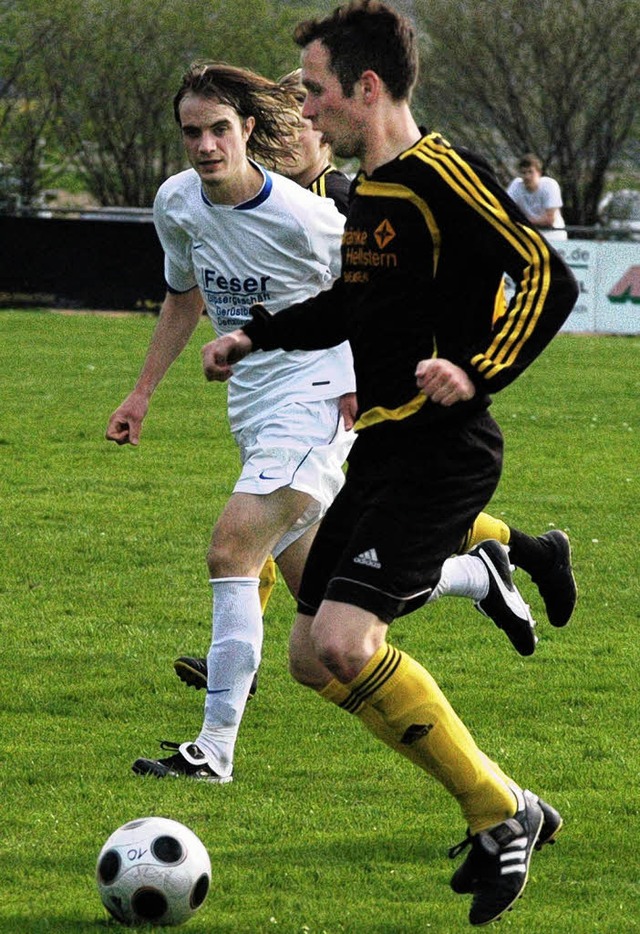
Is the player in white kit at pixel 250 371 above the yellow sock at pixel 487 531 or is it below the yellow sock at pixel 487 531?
above

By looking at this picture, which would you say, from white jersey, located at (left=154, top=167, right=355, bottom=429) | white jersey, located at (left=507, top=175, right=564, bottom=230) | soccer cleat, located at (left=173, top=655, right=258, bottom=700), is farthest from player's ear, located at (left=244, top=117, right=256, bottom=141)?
white jersey, located at (left=507, top=175, right=564, bottom=230)

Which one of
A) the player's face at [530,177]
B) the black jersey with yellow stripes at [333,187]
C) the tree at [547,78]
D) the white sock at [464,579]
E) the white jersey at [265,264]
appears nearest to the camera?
the white jersey at [265,264]

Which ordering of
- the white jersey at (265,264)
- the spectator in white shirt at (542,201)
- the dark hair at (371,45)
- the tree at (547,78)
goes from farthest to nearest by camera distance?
the tree at (547,78), the spectator in white shirt at (542,201), the white jersey at (265,264), the dark hair at (371,45)

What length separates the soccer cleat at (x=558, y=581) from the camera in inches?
250

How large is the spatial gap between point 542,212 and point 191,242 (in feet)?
57.0

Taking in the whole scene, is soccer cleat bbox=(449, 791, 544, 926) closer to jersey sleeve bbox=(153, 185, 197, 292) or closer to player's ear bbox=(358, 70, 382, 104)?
player's ear bbox=(358, 70, 382, 104)

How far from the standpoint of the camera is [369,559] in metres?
4.18

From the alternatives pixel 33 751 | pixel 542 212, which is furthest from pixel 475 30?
→ pixel 33 751

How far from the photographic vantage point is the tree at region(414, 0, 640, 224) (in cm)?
3081

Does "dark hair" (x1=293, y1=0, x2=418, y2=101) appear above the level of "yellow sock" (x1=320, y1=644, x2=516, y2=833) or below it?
above

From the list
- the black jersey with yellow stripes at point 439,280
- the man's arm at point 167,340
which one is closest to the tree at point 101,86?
the man's arm at point 167,340

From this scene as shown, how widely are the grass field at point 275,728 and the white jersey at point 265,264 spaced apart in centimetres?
119

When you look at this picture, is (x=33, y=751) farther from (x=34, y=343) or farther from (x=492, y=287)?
(x=34, y=343)

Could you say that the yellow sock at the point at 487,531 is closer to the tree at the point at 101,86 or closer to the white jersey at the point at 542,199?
the white jersey at the point at 542,199
